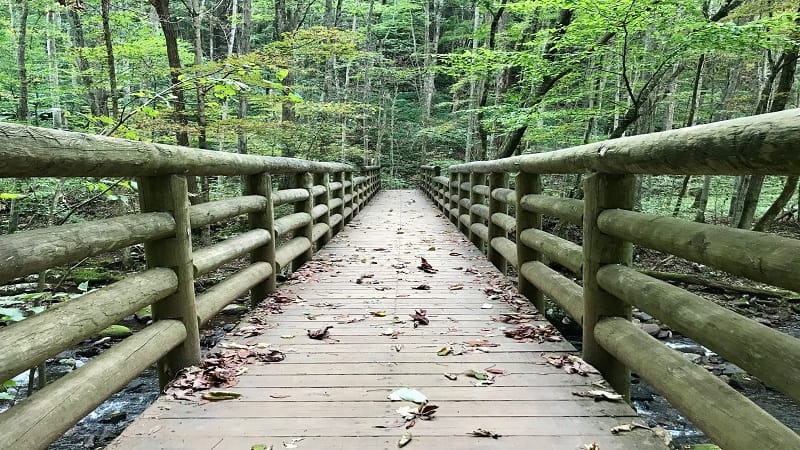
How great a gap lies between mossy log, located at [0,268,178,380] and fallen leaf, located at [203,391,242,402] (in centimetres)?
55

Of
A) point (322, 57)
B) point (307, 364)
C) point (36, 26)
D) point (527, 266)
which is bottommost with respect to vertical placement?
point (307, 364)

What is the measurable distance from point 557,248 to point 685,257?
156 cm

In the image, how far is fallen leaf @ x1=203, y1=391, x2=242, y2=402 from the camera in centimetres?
240

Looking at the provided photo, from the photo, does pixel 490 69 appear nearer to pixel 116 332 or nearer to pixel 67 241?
pixel 116 332

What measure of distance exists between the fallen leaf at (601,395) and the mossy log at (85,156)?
7.77ft

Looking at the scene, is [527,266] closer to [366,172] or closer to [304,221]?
[304,221]

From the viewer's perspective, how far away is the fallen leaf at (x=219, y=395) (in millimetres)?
2400

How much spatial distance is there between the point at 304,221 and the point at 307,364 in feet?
9.78

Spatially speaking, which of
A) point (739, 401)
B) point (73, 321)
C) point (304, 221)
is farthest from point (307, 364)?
point (304, 221)

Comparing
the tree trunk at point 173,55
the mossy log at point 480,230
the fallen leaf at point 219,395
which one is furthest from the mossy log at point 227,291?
the tree trunk at point 173,55

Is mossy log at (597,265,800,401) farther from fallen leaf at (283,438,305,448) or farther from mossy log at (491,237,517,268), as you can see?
mossy log at (491,237,517,268)

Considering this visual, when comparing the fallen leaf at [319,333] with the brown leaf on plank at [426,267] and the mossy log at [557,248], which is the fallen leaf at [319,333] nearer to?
the mossy log at [557,248]

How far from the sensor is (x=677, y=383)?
1.83 m

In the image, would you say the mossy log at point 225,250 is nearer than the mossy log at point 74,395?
No
